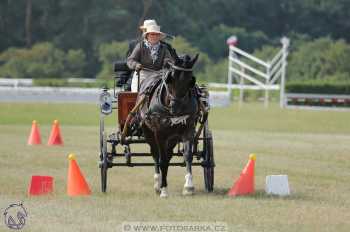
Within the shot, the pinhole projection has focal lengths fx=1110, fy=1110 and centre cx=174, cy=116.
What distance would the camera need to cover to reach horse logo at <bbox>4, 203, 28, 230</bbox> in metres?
10.7

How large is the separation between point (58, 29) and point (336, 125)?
4412cm

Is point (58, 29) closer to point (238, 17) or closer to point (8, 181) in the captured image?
point (238, 17)

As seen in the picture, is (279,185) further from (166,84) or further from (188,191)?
(166,84)

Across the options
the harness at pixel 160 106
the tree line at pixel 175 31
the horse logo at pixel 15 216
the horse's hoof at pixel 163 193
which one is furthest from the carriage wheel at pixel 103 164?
the tree line at pixel 175 31

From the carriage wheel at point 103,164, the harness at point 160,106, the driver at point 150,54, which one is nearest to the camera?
the harness at point 160,106

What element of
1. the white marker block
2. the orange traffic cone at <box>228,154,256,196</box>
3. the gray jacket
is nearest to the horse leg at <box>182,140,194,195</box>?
the orange traffic cone at <box>228,154,256,196</box>

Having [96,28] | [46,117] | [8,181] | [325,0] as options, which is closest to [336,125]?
[46,117]

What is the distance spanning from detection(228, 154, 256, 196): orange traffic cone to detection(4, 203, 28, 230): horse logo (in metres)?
2.93

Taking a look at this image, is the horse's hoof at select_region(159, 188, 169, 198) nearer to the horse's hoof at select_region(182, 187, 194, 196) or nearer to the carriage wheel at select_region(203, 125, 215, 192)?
the horse's hoof at select_region(182, 187, 194, 196)

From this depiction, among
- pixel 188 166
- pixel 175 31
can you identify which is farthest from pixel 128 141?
pixel 175 31

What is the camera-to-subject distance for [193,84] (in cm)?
1300

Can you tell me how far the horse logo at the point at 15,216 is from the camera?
1072 cm

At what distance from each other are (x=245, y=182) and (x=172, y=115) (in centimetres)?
139

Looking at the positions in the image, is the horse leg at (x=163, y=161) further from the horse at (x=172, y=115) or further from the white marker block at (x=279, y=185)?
the white marker block at (x=279, y=185)
